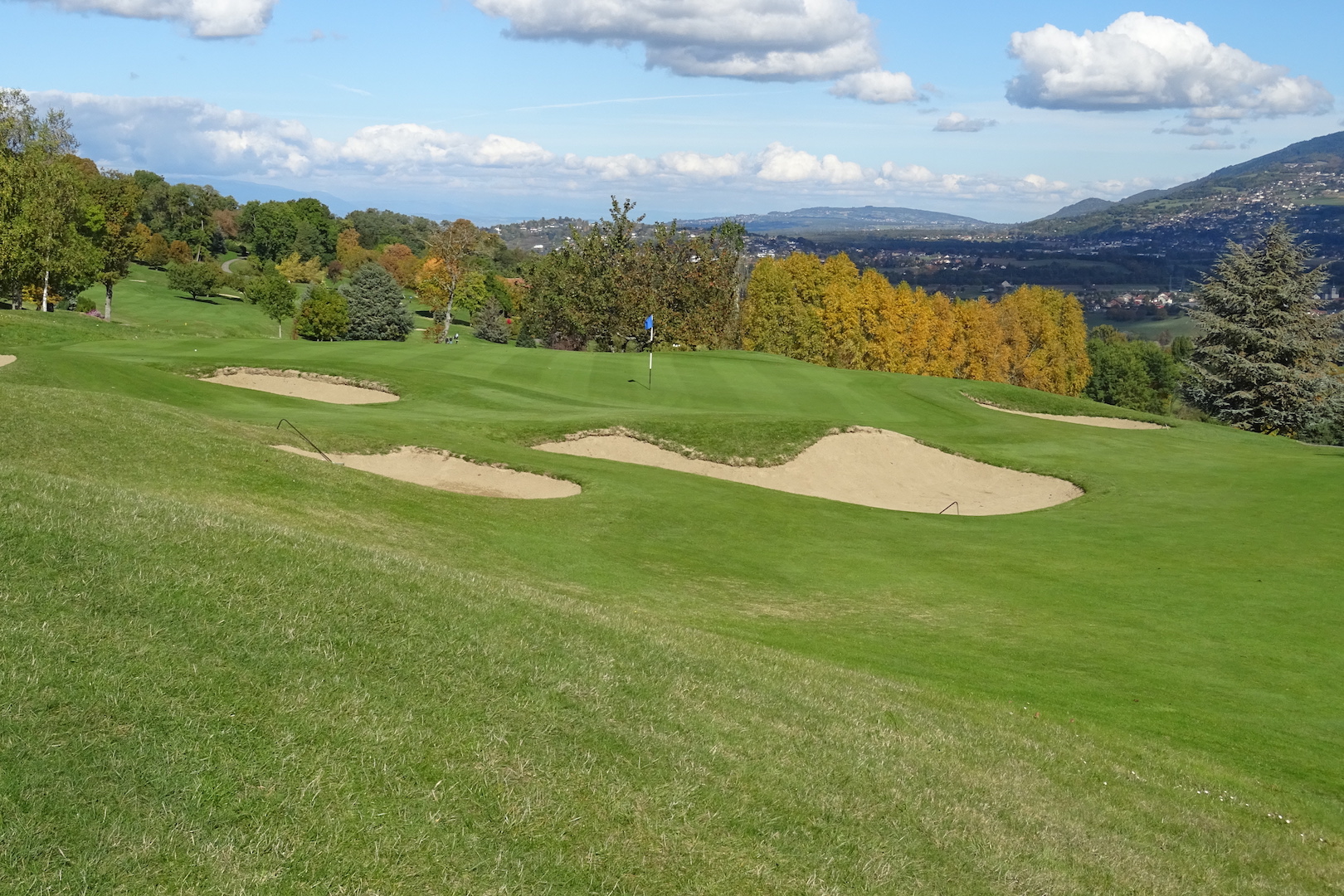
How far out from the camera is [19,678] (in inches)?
267

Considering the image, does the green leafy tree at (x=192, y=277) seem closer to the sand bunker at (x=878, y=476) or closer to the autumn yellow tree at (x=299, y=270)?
the autumn yellow tree at (x=299, y=270)

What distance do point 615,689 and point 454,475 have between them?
16.1 m

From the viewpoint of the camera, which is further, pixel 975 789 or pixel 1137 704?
pixel 1137 704

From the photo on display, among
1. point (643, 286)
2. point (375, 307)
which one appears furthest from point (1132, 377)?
point (375, 307)

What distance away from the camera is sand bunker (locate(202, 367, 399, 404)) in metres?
33.9

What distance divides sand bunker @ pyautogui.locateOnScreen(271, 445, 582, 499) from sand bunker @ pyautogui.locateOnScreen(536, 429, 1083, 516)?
4.61 metres

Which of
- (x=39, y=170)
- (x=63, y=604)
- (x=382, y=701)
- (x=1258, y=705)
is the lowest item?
(x=1258, y=705)

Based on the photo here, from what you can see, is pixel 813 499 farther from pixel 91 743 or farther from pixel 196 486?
pixel 91 743

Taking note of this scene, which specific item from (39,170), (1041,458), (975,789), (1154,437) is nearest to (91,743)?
(975,789)

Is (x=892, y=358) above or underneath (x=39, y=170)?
underneath

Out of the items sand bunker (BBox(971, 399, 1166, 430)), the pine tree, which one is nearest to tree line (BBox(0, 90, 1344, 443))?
the pine tree

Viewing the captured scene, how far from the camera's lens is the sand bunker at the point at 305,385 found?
111 feet

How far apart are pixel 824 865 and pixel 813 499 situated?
62.8 ft

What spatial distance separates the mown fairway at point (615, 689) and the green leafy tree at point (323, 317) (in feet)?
254
